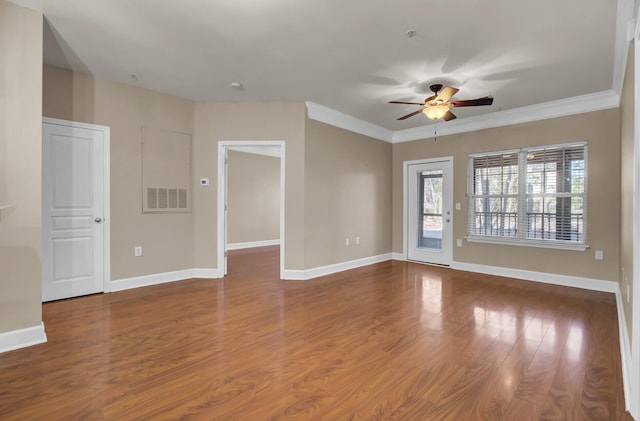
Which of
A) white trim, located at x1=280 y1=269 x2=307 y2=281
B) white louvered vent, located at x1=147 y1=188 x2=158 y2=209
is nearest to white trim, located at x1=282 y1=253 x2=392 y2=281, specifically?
white trim, located at x1=280 y1=269 x2=307 y2=281

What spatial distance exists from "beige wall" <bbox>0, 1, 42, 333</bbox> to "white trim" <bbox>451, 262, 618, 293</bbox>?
5.67 meters

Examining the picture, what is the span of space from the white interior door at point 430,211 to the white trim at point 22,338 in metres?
5.59

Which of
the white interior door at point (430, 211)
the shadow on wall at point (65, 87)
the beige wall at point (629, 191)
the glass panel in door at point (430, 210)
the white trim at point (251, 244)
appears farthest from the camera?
the white trim at point (251, 244)

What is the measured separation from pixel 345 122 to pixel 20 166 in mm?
4238

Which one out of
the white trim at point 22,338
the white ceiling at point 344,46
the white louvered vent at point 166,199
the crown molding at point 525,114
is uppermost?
the white ceiling at point 344,46

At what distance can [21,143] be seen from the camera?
250 cm

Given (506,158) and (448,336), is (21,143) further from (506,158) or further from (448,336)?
(506,158)

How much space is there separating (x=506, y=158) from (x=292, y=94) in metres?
3.57

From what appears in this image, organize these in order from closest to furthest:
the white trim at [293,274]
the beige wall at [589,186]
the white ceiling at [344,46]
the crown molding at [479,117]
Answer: the white ceiling at [344,46] → the beige wall at [589,186] → the crown molding at [479,117] → the white trim at [293,274]

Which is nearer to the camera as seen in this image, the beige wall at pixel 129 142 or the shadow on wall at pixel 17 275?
the shadow on wall at pixel 17 275

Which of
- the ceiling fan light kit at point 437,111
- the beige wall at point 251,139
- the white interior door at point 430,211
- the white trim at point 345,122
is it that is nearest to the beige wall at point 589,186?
the white interior door at point 430,211

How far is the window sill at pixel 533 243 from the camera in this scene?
4.45m

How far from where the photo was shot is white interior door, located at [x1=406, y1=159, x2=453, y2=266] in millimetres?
5832

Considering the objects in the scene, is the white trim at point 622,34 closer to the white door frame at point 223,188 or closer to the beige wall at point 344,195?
the beige wall at point 344,195
